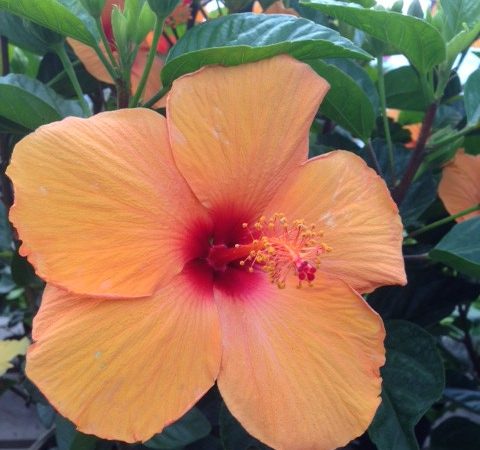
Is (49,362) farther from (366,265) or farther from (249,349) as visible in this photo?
(366,265)

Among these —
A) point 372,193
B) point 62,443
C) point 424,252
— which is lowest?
point 62,443

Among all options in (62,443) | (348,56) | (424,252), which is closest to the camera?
(348,56)

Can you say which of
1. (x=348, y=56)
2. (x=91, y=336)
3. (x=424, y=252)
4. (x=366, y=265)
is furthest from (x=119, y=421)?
(x=424, y=252)

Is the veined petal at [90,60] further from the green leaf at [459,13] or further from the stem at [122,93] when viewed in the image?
the green leaf at [459,13]

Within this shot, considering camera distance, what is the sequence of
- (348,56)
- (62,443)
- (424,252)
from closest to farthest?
1. (348,56)
2. (62,443)
3. (424,252)

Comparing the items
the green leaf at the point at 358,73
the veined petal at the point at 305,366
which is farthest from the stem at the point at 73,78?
the green leaf at the point at 358,73

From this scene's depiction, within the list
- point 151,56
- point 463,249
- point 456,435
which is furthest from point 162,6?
point 456,435

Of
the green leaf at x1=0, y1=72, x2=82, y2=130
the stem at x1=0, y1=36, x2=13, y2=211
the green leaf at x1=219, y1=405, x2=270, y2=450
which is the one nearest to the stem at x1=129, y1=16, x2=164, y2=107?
the green leaf at x1=0, y1=72, x2=82, y2=130
